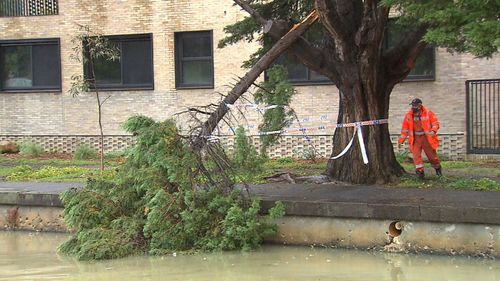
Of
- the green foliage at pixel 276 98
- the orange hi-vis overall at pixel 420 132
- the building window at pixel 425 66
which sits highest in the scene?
the building window at pixel 425 66

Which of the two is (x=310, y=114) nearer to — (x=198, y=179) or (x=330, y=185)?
(x=330, y=185)

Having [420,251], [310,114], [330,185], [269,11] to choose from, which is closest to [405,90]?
[310,114]

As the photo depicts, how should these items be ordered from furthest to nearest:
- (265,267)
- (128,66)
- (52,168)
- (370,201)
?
(128,66)
(52,168)
(370,201)
(265,267)

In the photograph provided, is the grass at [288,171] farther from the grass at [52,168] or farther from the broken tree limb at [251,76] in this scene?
the broken tree limb at [251,76]

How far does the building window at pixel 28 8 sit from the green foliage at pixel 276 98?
1190 centimetres

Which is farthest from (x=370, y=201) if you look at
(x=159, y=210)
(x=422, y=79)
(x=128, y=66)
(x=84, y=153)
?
(x=128, y=66)

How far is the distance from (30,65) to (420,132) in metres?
15.0

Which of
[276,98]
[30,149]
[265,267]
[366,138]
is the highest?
[276,98]

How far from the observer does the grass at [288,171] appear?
41.4 ft

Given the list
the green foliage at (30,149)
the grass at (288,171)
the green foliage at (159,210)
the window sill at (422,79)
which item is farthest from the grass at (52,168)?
the window sill at (422,79)

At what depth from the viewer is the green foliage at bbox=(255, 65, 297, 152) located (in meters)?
13.5

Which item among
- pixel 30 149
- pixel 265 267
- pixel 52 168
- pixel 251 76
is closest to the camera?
pixel 265 267

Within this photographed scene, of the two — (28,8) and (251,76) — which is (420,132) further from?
(28,8)

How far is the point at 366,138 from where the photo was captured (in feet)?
42.5
